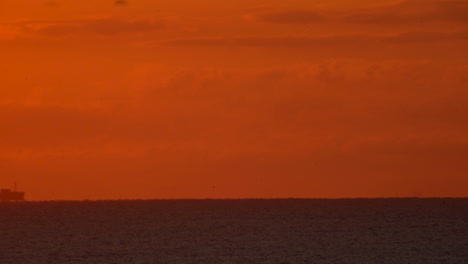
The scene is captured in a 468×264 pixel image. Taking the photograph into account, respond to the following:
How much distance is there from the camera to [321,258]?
109 m

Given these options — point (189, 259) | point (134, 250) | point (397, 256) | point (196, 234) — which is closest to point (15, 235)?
point (196, 234)

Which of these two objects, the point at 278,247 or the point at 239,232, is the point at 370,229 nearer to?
the point at 239,232

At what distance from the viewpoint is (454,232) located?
156m

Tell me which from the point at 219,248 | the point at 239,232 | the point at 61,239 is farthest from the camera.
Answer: the point at 239,232

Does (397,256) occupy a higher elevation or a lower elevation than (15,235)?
lower

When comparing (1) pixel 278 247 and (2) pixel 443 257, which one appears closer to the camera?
(2) pixel 443 257

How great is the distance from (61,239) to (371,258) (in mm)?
52645

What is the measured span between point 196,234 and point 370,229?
2835 centimetres

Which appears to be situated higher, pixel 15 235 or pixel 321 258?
pixel 15 235

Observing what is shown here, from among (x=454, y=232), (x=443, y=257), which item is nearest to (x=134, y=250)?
(x=443, y=257)

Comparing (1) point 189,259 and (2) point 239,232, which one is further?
(2) point 239,232

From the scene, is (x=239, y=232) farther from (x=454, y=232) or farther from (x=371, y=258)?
(x=371, y=258)

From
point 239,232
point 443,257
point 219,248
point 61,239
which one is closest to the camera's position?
point 443,257

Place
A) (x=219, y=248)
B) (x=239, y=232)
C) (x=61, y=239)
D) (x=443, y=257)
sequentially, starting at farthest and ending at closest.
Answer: (x=239, y=232) → (x=61, y=239) → (x=219, y=248) → (x=443, y=257)
